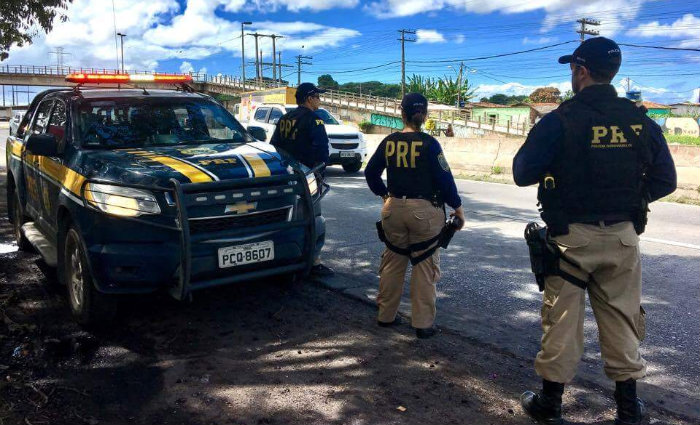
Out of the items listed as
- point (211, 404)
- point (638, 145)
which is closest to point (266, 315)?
point (211, 404)

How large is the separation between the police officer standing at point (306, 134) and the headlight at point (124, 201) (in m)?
1.90

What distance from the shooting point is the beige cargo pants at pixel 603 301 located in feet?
9.43

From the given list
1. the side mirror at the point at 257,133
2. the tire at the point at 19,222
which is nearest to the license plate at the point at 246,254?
the side mirror at the point at 257,133

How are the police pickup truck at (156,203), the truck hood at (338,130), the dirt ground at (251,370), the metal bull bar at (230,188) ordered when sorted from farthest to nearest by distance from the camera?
1. the truck hood at (338,130)
2. the police pickup truck at (156,203)
3. the metal bull bar at (230,188)
4. the dirt ground at (251,370)

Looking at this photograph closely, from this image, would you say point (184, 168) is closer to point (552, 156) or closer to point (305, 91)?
point (305, 91)

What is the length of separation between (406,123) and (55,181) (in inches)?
114

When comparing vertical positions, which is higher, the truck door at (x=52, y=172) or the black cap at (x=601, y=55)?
the black cap at (x=601, y=55)

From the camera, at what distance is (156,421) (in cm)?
300

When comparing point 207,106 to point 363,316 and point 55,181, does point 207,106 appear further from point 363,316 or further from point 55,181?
point 363,316

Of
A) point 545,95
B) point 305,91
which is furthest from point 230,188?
point 545,95

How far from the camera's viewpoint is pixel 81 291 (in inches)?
165

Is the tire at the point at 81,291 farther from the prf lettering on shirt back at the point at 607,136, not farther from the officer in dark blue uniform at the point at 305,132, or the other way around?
the prf lettering on shirt back at the point at 607,136

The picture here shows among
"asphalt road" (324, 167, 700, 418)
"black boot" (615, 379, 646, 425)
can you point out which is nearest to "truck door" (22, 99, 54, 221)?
"asphalt road" (324, 167, 700, 418)

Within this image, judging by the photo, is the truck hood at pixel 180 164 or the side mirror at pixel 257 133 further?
the side mirror at pixel 257 133
